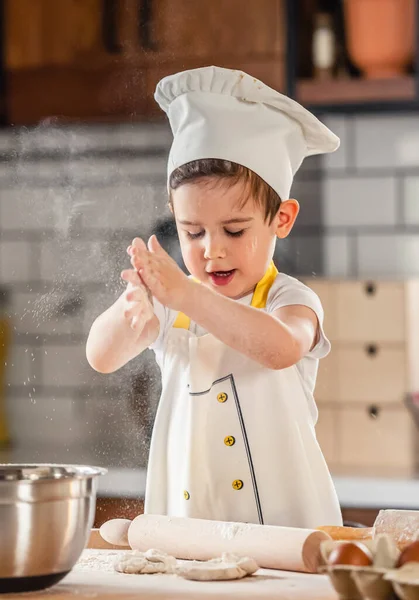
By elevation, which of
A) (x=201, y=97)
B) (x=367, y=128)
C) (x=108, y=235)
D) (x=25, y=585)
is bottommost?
(x=25, y=585)

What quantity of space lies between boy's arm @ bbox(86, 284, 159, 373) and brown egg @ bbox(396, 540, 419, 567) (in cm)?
39

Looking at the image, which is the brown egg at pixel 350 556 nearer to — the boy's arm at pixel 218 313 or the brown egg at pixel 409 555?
the brown egg at pixel 409 555

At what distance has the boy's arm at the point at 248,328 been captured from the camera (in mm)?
971

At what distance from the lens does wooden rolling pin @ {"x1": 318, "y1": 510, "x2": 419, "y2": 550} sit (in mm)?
903

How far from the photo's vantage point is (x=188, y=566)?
2.96 ft

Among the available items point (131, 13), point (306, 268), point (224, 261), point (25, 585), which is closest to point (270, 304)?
point (224, 261)

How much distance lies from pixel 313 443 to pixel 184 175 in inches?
12.4

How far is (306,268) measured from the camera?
6.44 feet

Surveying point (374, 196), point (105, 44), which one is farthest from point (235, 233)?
point (374, 196)

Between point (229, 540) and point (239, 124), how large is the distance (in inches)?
16.9

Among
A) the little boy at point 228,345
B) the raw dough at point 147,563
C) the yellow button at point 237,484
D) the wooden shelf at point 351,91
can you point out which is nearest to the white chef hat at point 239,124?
the little boy at point 228,345

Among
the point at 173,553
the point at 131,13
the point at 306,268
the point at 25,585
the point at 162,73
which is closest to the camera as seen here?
the point at 25,585

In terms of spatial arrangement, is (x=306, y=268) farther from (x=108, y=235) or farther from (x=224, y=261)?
(x=224, y=261)

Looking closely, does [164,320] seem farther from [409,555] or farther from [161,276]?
[409,555]
